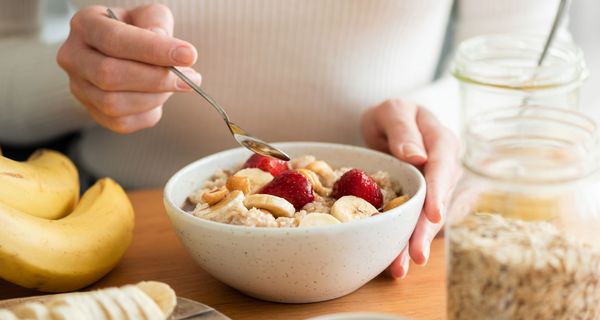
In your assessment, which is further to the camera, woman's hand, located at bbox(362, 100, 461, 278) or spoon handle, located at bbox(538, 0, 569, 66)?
spoon handle, located at bbox(538, 0, 569, 66)

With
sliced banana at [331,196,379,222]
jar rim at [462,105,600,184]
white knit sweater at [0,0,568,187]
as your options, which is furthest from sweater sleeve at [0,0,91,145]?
jar rim at [462,105,600,184]

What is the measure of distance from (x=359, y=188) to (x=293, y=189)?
0.06m

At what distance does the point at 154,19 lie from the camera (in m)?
0.83

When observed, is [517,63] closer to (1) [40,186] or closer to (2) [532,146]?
(2) [532,146]

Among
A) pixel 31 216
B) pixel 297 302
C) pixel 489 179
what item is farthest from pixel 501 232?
pixel 31 216

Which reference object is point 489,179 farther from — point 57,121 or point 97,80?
point 57,121

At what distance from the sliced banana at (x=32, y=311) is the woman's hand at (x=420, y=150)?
0.33m

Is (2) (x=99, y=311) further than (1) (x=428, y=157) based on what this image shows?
No

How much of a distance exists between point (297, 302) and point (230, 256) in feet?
0.29

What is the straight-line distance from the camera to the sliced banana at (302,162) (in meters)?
0.78

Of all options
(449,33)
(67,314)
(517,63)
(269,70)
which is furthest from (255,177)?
(449,33)

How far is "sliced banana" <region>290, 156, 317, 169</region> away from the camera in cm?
78

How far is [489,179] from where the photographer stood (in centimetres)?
52

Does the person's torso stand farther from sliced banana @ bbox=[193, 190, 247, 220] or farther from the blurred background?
sliced banana @ bbox=[193, 190, 247, 220]
